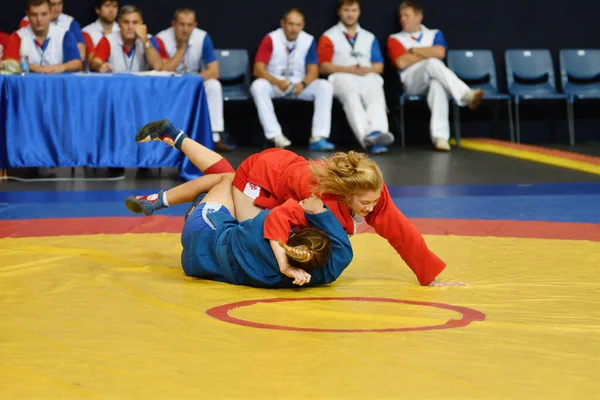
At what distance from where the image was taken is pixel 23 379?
2.05 m

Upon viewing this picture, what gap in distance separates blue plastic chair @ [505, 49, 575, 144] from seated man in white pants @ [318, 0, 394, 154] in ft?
5.15

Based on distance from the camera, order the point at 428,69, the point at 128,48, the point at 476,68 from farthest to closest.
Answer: the point at 476,68, the point at 428,69, the point at 128,48

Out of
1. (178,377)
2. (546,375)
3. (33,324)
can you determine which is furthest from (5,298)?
(546,375)

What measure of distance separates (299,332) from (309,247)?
1.87 ft

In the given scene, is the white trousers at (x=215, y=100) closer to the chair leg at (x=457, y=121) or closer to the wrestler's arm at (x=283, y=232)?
the chair leg at (x=457, y=121)

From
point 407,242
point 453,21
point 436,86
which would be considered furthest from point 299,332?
point 453,21

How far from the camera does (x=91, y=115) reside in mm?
6840

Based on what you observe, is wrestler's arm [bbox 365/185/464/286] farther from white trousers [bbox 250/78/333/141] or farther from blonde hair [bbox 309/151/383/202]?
white trousers [bbox 250/78/333/141]

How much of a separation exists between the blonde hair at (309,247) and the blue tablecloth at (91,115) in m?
3.87

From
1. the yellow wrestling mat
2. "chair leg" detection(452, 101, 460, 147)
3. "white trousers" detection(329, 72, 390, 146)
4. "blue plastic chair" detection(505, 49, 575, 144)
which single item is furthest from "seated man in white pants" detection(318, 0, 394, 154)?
the yellow wrestling mat

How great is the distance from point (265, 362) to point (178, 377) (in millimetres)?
222

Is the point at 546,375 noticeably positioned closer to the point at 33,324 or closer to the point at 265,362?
the point at 265,362

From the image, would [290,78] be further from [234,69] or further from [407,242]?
[407,242]

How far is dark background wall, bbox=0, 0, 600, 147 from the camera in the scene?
383 inches
